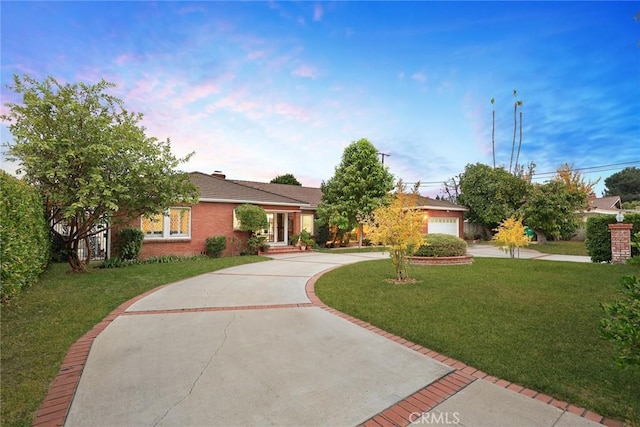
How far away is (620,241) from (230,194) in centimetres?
1686

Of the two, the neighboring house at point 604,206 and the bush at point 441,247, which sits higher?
the neighboring house at point 604,206

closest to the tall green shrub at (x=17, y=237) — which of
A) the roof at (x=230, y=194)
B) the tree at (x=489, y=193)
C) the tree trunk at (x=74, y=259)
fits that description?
the tree trunk at (x=74, y=259)

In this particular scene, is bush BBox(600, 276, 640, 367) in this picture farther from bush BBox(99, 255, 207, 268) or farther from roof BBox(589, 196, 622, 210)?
roof BBox(589, 196, 622, 210)

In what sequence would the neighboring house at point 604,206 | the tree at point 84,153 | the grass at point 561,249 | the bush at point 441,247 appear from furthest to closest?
the neighboring house at point 604,206
the grass at point 561,249
the bush at point 441,247
the tree at point 84,153

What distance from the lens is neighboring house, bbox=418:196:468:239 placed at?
25.4 metres

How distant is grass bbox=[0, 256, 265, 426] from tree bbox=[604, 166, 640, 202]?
72.5 metres

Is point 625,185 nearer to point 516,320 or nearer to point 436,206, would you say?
point 436,206

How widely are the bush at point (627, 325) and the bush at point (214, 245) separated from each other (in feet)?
A: 46.3

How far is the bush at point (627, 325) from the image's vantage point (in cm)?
220

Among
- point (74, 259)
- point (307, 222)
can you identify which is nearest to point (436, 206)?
point (307, 222)

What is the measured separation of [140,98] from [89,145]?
3731 millimetres

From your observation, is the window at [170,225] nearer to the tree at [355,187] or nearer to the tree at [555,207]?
the tree at [355,187]

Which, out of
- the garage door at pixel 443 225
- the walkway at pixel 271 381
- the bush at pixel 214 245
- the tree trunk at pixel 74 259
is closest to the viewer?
the walkway at pixel 271 381

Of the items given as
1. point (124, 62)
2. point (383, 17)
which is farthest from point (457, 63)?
point (124, 62)
